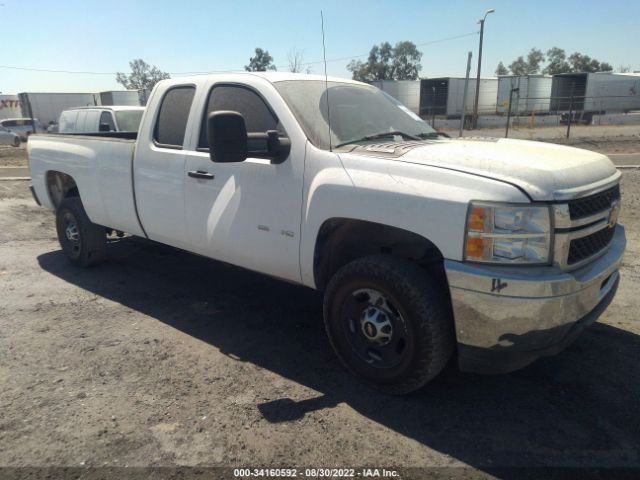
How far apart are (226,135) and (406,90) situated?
3582cm

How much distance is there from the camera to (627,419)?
2.95m

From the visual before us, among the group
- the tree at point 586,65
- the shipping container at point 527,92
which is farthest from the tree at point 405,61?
the shipping container at point 527,92

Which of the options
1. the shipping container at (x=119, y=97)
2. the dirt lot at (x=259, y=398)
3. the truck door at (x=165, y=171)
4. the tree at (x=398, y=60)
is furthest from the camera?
the tree at (x=398, y=60)

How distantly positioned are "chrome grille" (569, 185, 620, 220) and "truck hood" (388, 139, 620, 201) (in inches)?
2.0

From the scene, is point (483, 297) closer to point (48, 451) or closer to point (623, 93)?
point (48, 451)

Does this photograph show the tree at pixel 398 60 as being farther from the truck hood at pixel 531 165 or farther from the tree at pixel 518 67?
the truck hood at pixel 531 165

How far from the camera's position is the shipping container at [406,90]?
36281mm

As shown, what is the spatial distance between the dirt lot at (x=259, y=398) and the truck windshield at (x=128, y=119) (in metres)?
8.94

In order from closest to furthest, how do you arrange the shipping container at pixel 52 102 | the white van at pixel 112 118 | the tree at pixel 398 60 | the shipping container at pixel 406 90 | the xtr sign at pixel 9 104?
the white van at pixel 112 118
the shipping container at pixel 406 90
the shipping container at pixel 52 102
the xtr sign at pixel 9 104
the tree at pixel 398 60

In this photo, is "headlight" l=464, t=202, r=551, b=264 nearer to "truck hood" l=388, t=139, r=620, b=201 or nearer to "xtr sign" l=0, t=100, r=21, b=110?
"truck hood" l=388, t=139, r=620, b=201

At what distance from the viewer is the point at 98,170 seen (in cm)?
507

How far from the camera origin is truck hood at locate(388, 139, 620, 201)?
263 centimetres

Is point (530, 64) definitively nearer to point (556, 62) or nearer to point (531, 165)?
point (556, 62)

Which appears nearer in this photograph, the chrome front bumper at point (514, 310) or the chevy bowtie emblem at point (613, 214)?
the chrome front bumper at point (514, 310)
